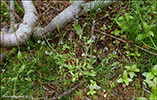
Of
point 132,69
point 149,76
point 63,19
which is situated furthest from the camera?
point 63,19

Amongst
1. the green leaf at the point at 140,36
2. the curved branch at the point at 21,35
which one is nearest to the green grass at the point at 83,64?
the green leaf at the point at 140,36

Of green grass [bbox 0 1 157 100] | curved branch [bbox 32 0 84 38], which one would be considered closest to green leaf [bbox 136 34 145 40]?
green grass [bbox 0 1 157 100]

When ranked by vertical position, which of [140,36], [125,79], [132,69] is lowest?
[125,79]

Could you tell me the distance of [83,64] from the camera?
2.20 metres

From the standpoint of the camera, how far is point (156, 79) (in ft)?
5.95

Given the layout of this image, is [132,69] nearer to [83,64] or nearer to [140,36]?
[140,36]

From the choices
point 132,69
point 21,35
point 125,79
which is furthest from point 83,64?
point 21,35

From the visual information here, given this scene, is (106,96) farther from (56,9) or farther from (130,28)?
(56,9)

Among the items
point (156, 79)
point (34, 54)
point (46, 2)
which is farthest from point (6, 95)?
point (156, 79)

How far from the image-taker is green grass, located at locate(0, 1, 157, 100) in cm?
201

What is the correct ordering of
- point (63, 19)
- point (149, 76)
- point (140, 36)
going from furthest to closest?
1. point (63, 19)
2. point (140, 36)
3. point (149, 76)

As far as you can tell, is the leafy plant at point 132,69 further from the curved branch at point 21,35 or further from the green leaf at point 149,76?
the curved branch at point 21,35

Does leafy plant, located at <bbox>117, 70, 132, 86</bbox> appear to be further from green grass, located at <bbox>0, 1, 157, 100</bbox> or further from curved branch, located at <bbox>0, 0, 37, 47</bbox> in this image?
curved branch, located at <bbox>0, 0, 37, 47</bbox>

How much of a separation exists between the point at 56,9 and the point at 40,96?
6.71 ft
